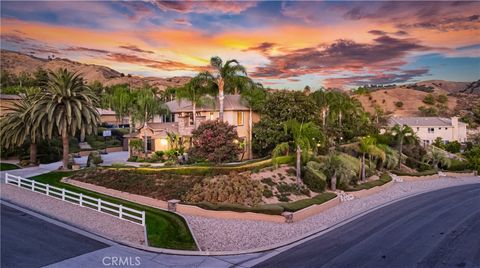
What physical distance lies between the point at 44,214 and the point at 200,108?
2522cm

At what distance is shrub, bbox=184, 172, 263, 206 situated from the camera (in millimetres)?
24344

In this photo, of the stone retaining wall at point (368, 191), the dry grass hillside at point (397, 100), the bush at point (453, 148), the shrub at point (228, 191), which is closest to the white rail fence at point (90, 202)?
the shrub at point (228, 191)

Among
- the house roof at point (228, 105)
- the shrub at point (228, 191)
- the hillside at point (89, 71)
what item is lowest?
the shrub at point (228, 191)

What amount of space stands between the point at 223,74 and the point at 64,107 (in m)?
16.7

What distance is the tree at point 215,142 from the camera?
3103 centimetres

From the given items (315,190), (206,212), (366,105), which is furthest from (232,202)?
(366,105)

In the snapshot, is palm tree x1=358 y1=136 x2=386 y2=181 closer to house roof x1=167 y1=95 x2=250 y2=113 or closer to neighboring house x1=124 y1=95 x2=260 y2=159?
neighboring house x1=124 y1=95 x2=260 y2=159

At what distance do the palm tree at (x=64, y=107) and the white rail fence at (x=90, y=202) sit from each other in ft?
19.9

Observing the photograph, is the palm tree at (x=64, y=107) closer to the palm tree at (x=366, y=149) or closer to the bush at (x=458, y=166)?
the palm tree at (x=366, y=149)

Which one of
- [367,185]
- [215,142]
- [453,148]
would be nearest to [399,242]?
[367,185]

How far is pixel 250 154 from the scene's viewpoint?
42594 millimetres

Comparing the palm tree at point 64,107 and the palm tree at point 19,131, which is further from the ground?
the palm tree at point 64,107

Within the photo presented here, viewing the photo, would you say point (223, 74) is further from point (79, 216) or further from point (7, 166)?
point (7, 166)

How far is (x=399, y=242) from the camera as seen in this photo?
1773 cm
